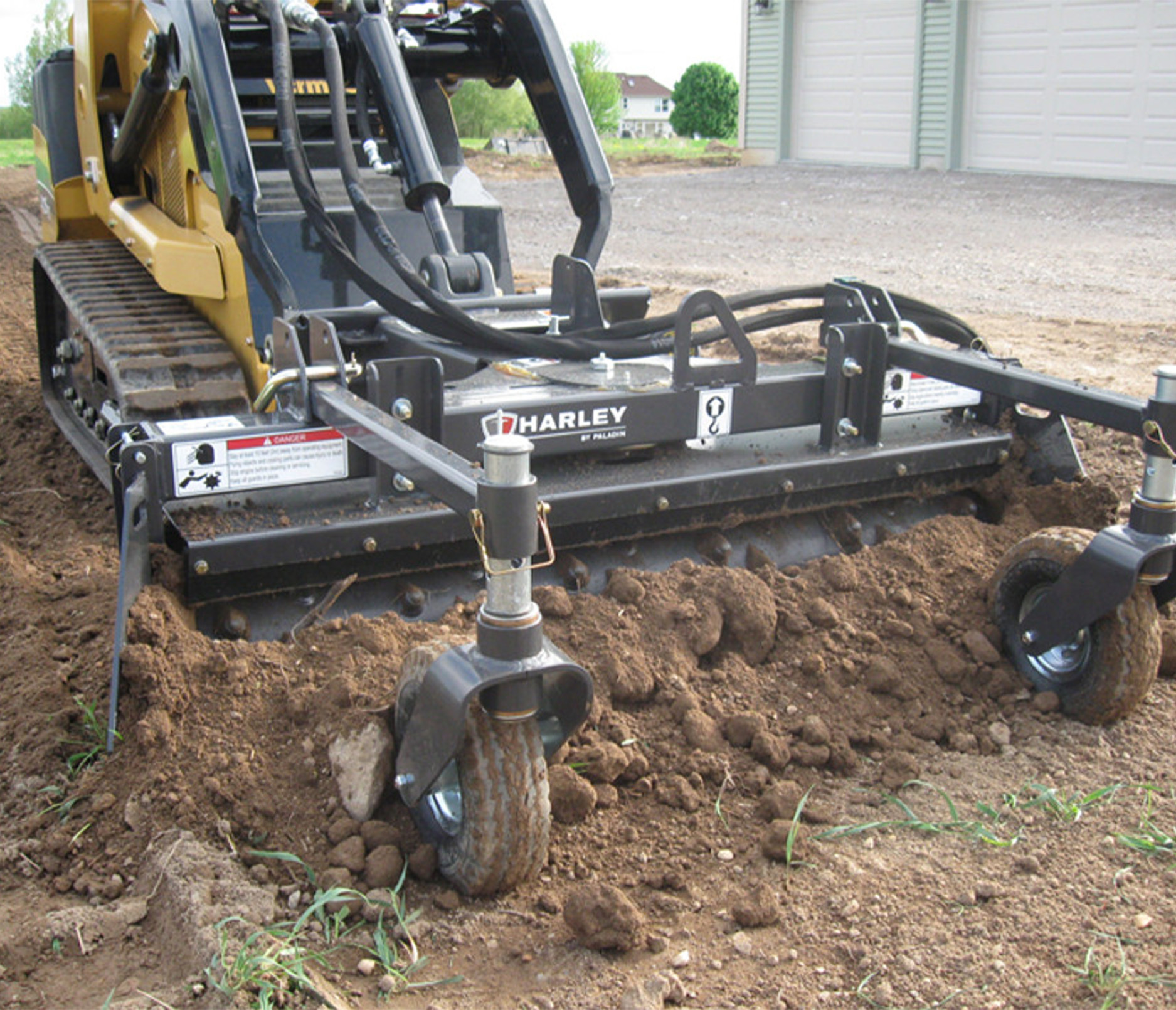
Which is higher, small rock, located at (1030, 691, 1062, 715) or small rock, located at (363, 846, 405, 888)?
small rock, located at (363, 846, 405, 888)

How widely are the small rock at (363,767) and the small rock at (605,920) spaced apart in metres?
0.59

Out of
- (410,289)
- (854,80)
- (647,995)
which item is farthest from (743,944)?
(854,80)

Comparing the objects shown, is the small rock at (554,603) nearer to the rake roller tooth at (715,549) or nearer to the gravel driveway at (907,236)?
the rake roller tooth at (715,549)

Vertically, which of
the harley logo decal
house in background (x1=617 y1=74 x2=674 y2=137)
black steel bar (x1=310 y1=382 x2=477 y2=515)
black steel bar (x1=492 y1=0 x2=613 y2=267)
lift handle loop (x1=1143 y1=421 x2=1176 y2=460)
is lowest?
house in background (x1=617 y1=74 x2=674 y2=137)

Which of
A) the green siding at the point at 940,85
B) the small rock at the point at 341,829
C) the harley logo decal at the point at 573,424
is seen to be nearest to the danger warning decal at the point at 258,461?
the harley logo decal at the point at 573,424

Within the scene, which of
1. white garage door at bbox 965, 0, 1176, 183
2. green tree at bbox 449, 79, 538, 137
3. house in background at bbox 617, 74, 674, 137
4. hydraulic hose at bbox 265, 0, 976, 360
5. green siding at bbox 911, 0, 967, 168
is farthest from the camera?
house in background at bbox 617, 74, 674, 137

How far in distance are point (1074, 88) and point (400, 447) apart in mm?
19288

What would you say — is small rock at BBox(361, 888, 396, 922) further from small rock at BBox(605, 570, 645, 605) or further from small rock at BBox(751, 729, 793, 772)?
small rock at BBox(605, 570, 645, 605)

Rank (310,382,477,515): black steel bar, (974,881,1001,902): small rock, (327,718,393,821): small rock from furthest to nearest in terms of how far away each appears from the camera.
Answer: (327,718,393,821): small rock
(974,881,1001,902): small rock
(310,382,477,515): black steel bar

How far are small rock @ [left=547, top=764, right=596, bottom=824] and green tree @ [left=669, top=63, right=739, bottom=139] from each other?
48811 mm

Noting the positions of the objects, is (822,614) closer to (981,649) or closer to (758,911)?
(981,649)

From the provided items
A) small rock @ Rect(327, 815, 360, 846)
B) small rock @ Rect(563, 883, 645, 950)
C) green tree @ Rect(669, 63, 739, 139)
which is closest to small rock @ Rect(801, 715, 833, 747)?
small rock @ Rect(563, 883, 645, 950)

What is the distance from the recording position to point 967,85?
70.2 feet

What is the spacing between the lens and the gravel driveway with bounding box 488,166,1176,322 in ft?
36.0
